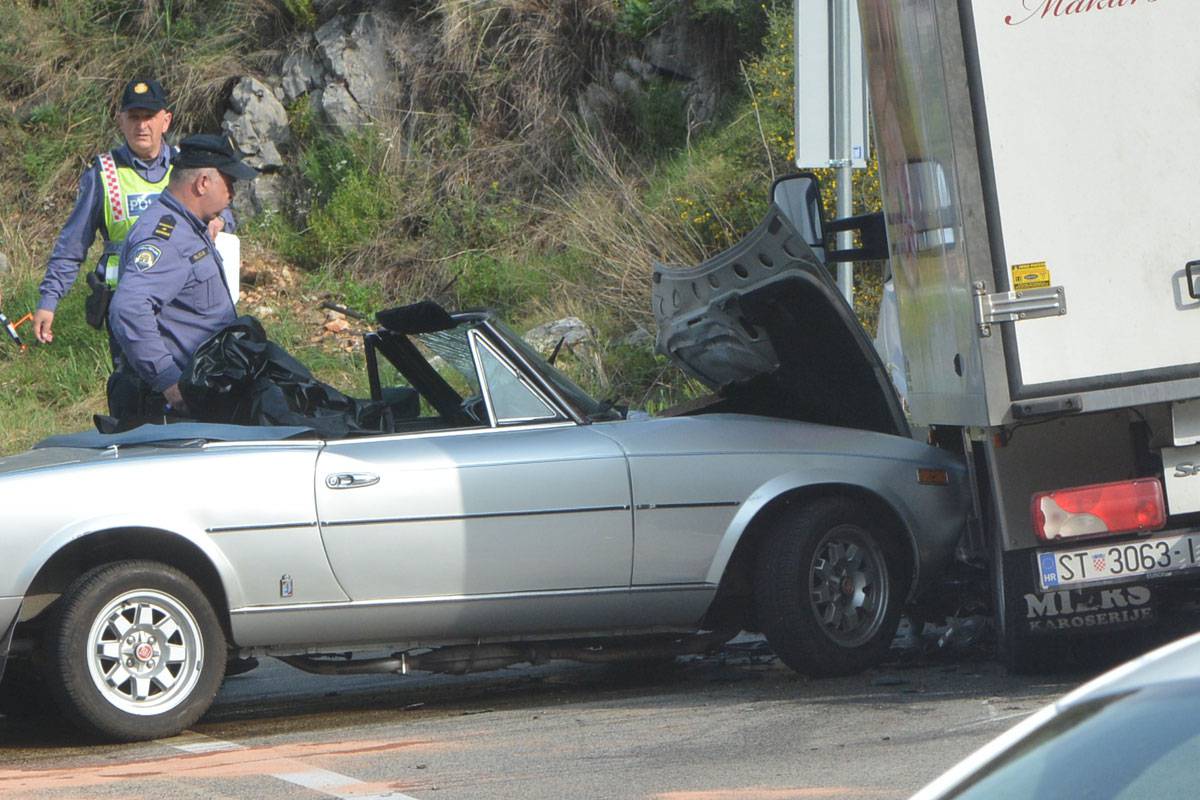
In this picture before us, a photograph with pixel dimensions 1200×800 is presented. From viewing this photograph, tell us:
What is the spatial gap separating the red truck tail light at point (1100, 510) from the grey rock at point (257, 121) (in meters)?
14.0

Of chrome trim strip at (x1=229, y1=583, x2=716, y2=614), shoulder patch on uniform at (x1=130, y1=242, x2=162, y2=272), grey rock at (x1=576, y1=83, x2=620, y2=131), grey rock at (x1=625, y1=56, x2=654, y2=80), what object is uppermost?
grey rock at (x1=625, y1=56, x2=654, y2=80)

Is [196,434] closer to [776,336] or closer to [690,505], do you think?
[690,505]

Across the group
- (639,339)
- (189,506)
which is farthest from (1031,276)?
(639,339)

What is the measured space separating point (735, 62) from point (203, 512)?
11824 mm

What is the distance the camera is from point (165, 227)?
7.29 m

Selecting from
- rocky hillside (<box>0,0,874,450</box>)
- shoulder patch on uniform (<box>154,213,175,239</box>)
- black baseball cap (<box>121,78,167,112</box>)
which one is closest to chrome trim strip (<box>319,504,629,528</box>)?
shoulder patch on uniform (<box>154,213,175,239</box>)

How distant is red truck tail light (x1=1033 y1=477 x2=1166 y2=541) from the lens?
18.8ft

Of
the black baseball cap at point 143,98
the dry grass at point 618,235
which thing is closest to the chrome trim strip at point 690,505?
the black baseball cap at point 143,98

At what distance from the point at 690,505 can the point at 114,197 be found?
12.1 feet

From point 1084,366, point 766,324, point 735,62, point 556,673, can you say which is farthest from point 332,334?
point 1084,366

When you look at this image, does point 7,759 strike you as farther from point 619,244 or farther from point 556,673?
point 619,244

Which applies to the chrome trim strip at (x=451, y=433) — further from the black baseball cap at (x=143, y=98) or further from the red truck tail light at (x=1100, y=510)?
the black baseball cap at (x=143, y=98)

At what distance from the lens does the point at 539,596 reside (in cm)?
644

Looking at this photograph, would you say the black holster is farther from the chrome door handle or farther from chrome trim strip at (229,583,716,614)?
chrome trim strip at (229,583,716,614)
